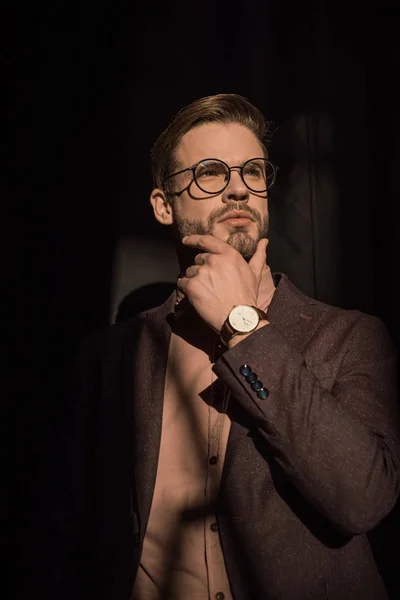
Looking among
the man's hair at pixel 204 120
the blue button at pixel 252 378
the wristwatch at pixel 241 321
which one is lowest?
the blue button at pixel 252 378

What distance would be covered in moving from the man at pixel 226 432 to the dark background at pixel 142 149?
1.70 ft

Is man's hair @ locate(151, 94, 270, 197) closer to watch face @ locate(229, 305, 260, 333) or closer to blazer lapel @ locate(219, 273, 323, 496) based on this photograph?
blazer lapel @ locate(219, 273, 323, 496)

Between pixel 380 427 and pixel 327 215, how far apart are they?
1133 millimetres

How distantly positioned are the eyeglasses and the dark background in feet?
1.83

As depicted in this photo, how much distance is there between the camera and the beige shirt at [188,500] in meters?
1.34

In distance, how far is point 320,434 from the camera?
116cm

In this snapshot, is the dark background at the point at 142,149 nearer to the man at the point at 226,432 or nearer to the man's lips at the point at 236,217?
the man at the point at 226,432

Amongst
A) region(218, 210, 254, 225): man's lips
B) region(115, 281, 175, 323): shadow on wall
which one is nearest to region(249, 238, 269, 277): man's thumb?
region(218, 210, 254, 225): man's lips

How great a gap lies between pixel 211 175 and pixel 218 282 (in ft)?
1.49

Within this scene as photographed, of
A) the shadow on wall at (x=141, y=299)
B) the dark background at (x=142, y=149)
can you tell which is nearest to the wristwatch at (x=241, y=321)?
the dark background at (x=142, y=149)

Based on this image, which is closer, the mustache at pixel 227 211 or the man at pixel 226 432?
the man at pixel 226 432

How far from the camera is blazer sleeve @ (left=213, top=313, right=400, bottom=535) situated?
3.78ft

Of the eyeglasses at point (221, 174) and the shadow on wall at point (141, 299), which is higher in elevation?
the eyeglasses at point (221, 174)

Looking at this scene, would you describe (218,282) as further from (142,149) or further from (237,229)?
(142,149)
